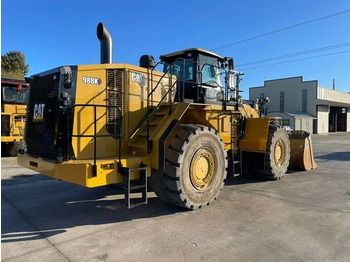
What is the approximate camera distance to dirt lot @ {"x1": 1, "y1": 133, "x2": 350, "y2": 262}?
3979 mm

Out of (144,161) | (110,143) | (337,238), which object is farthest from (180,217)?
(337,238)

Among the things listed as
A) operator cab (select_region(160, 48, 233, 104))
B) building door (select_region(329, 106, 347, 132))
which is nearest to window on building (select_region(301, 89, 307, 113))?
building door (select_region(329, 106, 347, 132))

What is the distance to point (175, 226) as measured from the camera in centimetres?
495

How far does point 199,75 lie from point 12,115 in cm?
992

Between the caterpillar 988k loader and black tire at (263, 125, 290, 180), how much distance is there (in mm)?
2172

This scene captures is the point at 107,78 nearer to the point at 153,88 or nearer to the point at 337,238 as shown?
the point at 153,88

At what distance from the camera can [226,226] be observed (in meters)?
4.96

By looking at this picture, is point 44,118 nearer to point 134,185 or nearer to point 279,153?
point 134,185

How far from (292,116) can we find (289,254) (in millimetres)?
35760

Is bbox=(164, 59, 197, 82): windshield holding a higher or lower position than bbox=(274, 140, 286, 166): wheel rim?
higher

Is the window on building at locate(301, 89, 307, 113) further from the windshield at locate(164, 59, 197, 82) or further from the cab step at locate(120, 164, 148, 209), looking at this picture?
the cab step at locate(120, 164, 148, 209)

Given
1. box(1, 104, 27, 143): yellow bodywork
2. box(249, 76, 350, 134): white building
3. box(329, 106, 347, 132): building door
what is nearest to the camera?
box(1, 104, 27, 143): yellow bodywork

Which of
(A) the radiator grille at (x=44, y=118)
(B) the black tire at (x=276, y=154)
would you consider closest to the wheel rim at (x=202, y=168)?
(A) the radiator grille at (x=44, y=118)

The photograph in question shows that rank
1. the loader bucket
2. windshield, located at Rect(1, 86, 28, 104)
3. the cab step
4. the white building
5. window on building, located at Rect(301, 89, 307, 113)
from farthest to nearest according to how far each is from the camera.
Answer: window on building, located at Rect(301, 89, 307, 113) < the white building < windshield, located at Rect(1, 86, 28, 104) < the loader bucket < the cab step
